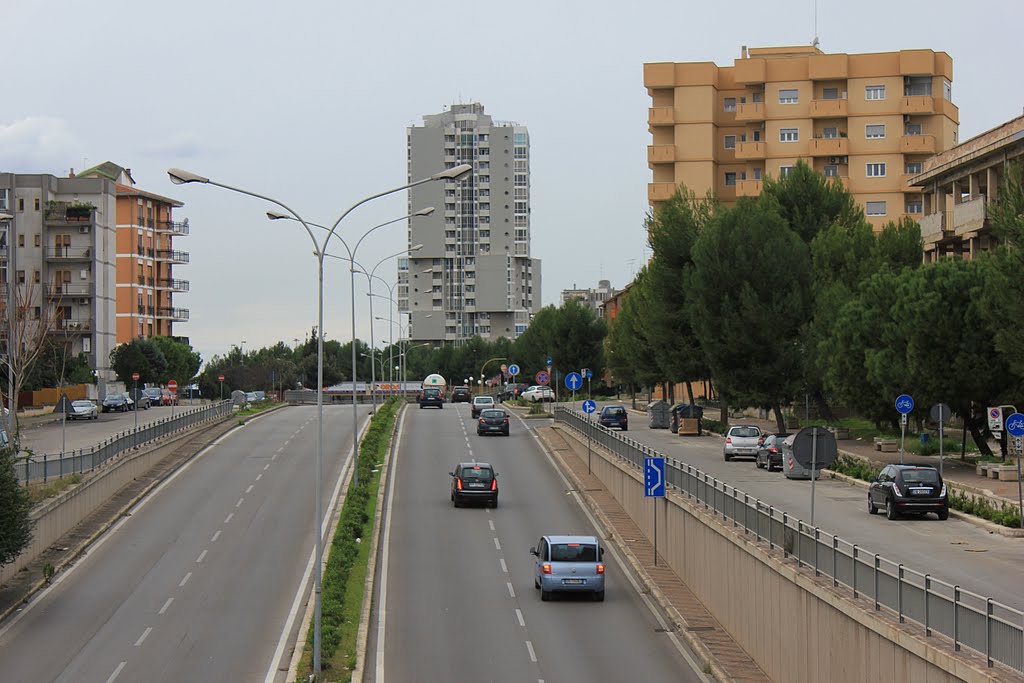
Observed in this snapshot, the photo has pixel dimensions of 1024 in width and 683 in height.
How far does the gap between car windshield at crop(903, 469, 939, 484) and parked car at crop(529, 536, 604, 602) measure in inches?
318

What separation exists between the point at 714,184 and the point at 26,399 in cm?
5453

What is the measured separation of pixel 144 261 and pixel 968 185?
8177cm

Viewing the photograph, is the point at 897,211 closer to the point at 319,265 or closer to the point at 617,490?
the point at 617,490

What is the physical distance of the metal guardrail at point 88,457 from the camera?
126ft

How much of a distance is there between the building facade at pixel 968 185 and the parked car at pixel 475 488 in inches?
886

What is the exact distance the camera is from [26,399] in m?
86.3

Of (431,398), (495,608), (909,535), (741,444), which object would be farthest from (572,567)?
(431,398)

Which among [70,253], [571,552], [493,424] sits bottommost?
[571,552]

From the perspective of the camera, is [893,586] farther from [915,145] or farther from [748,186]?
[915,145]

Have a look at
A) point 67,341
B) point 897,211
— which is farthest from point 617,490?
point 67,341

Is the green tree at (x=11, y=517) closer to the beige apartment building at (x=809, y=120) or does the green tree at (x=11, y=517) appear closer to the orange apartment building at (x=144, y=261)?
the beige apartment building at (x=809, y=120)

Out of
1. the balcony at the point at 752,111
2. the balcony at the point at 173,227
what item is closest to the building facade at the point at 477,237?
the balcony at the point at 173,227

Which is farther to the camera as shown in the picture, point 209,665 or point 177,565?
point 177,565

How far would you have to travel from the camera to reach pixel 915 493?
2984 centimetres
